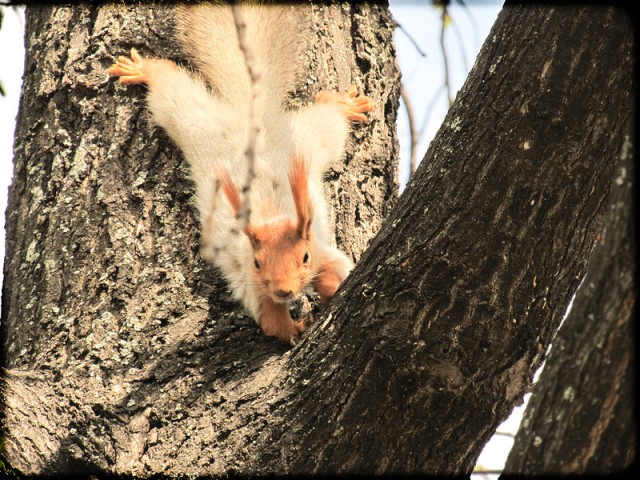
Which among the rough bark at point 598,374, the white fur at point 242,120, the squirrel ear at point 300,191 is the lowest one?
the rough bark at point 598,374

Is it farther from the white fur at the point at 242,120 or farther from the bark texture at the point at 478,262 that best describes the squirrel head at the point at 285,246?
the bark texture at the point at 478,262

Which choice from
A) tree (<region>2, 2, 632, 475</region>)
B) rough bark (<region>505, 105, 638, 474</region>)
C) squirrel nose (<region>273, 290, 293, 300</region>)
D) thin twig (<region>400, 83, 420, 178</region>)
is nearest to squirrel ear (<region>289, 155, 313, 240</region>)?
squirrel nose (<region>273, 290, 293, 300</region>)

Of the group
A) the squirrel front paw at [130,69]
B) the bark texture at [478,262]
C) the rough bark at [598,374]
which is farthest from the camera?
the squirrel front paw at [130,69]

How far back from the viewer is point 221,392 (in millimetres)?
2285

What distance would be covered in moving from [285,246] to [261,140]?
1.76 ft

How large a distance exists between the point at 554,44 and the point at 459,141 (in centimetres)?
35

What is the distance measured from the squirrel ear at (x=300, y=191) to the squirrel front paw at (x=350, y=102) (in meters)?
0.32

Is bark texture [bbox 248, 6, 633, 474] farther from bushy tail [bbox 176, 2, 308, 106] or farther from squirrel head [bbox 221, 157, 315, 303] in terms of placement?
bushy tail [bbox 176, 2, 308, 106]

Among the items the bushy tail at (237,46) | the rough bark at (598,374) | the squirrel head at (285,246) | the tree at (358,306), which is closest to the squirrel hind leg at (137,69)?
the bushy tail at (237,46)

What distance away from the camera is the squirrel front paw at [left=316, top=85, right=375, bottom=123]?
10.1 feet

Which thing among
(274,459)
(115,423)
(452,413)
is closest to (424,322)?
(452,413)

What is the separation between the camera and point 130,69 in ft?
9.44

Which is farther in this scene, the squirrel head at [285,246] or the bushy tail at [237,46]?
the bushy tail at [237,46]

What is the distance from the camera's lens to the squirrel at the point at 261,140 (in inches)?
113
